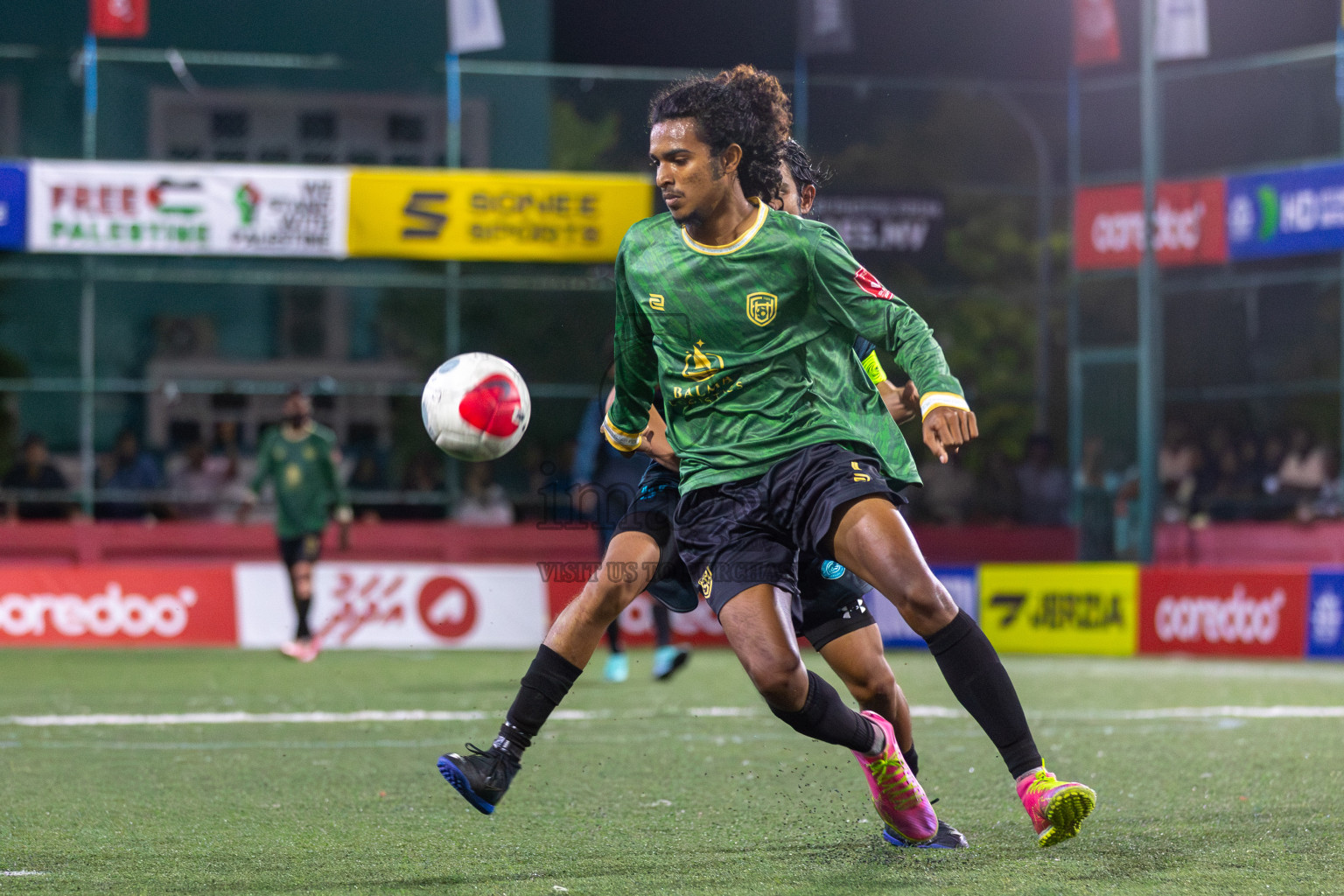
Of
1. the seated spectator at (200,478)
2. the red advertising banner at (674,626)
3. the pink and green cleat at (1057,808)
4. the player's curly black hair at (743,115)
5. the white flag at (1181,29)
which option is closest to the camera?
the pink and green cleat at (1057,808)

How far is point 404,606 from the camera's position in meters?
15.4

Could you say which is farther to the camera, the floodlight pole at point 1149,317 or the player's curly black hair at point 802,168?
the floodlight pole at point 1149,317

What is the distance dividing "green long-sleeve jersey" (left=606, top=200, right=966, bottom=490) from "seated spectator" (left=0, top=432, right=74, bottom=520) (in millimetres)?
14129

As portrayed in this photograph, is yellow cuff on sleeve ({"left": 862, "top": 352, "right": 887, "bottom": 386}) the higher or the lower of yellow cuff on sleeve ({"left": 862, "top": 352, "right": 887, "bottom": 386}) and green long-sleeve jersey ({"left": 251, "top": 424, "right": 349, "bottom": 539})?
the higher

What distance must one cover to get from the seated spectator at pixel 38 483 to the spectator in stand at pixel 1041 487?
1027cm

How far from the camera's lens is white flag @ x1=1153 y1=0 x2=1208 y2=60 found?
65.4ft

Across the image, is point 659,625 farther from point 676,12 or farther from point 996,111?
point 996,111

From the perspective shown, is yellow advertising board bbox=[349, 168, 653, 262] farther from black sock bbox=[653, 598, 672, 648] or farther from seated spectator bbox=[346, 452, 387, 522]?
black sock bbox=[653, 598, 672, 648]

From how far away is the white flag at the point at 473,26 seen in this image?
753 inches

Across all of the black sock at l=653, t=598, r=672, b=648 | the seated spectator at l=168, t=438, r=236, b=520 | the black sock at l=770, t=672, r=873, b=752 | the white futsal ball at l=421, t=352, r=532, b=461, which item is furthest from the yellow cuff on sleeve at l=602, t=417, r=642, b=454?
the seated spectator at l=168, t=438, r=236, b=520

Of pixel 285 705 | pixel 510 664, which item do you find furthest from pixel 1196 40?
pixel 285 705

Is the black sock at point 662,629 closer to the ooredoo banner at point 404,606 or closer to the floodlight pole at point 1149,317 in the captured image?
the ooredoo banner at point 404,606

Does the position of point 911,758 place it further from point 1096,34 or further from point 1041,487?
point 1096,34

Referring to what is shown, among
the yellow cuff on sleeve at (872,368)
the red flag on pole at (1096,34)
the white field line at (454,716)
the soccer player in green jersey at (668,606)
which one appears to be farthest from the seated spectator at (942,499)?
the soccer player in green jersey at (668,606)
